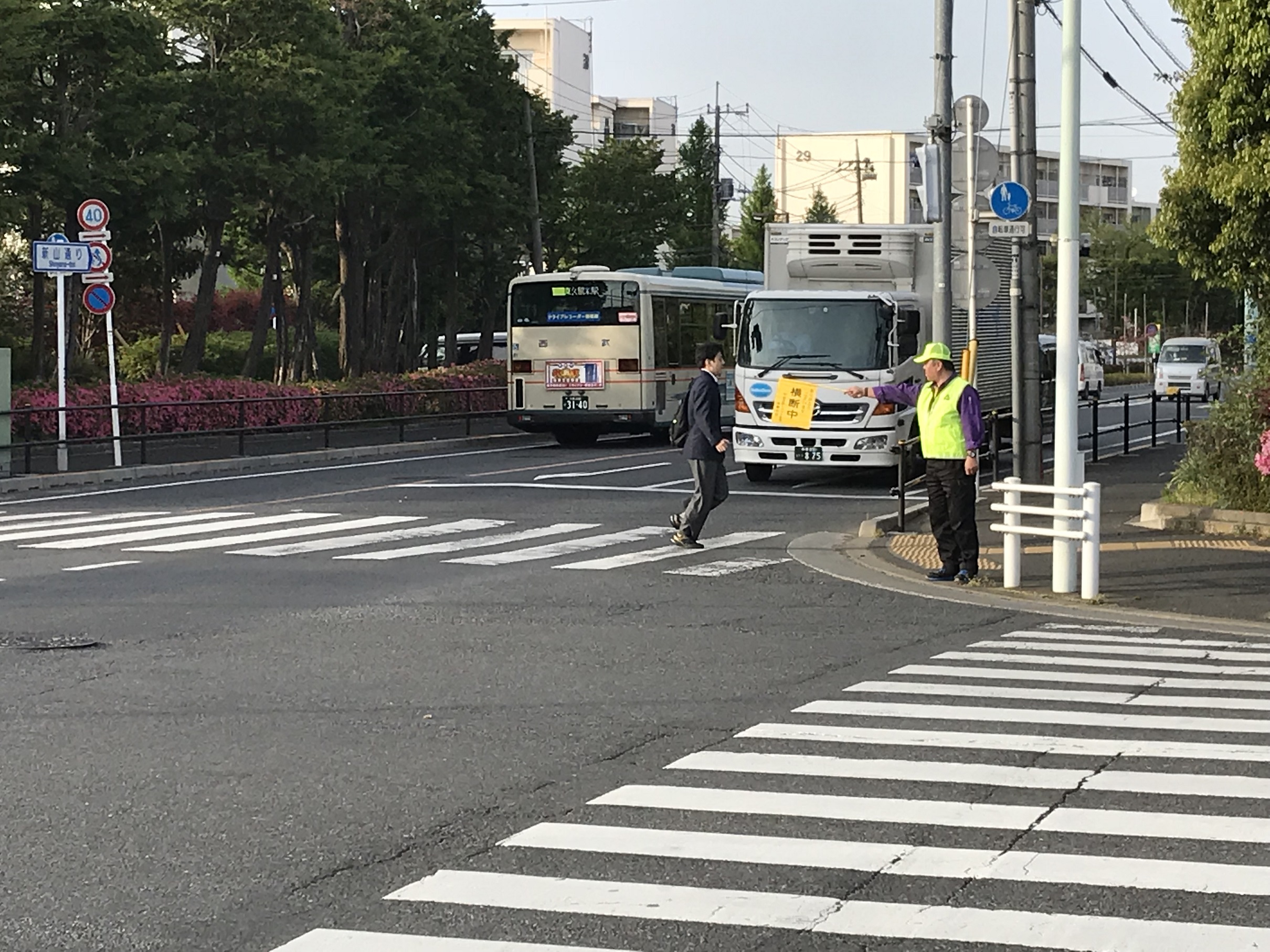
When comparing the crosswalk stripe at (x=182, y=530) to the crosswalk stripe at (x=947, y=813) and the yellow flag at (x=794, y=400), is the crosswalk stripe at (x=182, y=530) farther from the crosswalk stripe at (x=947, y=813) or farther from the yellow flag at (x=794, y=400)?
the crosswalk stripe at (x=947, y=813)

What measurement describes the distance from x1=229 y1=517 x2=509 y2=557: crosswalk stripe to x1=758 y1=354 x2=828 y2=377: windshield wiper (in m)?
6.01

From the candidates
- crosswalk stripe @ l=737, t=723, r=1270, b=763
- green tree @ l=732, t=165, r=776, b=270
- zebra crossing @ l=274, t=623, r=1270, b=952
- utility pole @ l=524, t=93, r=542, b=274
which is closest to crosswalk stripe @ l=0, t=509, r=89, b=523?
zebra crossing @ l=274, t=623, r=1270, b=952

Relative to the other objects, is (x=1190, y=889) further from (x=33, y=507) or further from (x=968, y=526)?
(x=33, y=507)

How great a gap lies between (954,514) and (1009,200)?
5.16 m

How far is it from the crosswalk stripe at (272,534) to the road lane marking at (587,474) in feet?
19.5

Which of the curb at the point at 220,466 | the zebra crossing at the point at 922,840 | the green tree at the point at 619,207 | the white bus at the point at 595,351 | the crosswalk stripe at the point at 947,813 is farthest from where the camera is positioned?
the green tree at the point at 619,207

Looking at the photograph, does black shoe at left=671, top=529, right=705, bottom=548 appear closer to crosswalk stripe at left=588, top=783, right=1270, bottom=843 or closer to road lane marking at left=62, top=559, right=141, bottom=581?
road lane marking at left=62, top=559, right=141, bottom=581

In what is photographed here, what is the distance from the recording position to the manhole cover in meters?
11.1

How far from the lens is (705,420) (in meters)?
17.6

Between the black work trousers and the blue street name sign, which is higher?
the blue street name sign

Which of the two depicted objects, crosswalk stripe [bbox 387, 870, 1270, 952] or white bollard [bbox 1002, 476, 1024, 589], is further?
white bollard [bbox 1002, 476, 1024, 589]

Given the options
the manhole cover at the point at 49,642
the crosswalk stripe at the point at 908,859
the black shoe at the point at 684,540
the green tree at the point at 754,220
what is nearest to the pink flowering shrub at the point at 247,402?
the black shoe at the point at 684,540

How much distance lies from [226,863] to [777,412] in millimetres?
18326

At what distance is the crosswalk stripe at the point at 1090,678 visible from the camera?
982 cm
